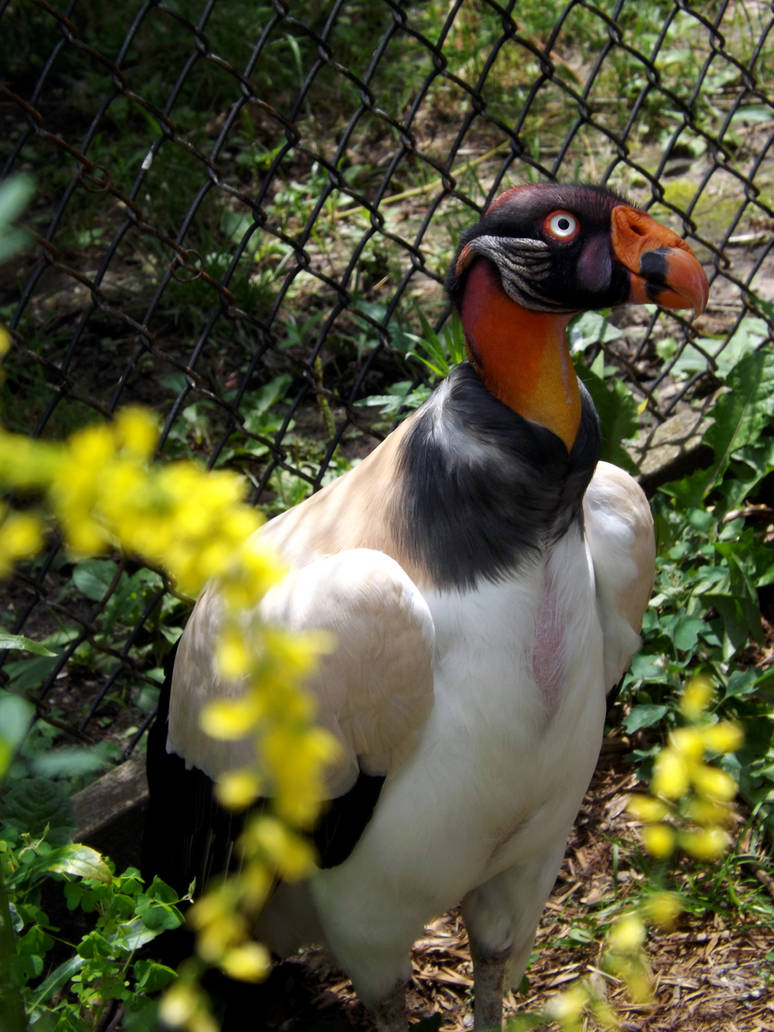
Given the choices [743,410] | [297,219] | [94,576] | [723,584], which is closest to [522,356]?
[723,584]

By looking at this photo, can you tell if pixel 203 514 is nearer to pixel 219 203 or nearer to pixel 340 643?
pixel 340 643

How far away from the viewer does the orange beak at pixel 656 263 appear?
2254 mm

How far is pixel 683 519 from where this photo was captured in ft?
12.3

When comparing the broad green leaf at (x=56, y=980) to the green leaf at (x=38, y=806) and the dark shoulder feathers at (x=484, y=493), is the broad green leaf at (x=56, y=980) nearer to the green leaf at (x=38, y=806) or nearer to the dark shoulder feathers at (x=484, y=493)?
the green leaf at (x=38, y=806)

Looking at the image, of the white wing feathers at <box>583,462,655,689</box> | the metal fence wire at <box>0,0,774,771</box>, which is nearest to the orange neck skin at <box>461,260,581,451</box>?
the white wing feathers at <box>583,462,655,689</box>

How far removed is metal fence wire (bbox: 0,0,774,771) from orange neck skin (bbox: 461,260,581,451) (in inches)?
39.4

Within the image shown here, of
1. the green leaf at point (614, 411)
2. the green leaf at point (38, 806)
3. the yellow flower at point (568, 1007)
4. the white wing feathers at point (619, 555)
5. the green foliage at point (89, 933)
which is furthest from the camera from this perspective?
the green leaf at point (614, 411)

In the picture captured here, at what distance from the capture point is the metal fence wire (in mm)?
3445

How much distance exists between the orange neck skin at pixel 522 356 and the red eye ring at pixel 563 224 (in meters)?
0.13

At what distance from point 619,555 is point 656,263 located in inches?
25.0

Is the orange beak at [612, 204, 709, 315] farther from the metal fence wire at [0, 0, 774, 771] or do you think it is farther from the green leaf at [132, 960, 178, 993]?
the green leaf at [132, 960, 178, 993]

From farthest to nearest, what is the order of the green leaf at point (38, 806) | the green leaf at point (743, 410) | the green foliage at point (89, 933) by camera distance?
the green leaf at point (743, 410) → the green leaf at point (38, 806) → the green foliage at point (89, 933)

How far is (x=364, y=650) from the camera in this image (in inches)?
86.6

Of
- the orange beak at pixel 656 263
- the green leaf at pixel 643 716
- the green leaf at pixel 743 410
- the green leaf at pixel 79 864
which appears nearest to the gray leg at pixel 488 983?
the green leaf at pixel 643 716
